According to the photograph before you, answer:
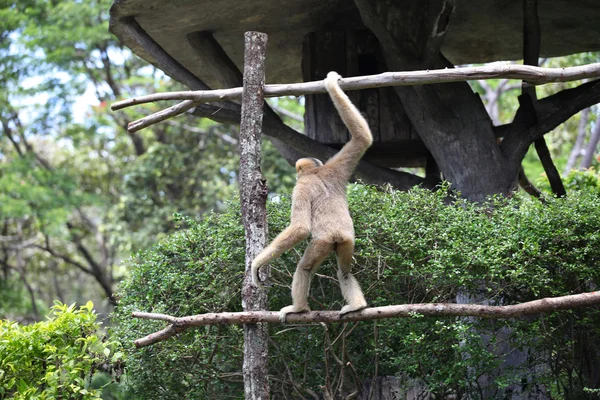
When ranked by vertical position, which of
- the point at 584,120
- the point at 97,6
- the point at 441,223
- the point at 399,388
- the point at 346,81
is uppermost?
the point at 97,6

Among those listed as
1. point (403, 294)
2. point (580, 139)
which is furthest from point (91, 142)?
point (403, 294)

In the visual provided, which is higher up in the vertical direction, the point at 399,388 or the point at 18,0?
the point at 18,0

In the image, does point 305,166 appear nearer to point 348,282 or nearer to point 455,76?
point 348,282

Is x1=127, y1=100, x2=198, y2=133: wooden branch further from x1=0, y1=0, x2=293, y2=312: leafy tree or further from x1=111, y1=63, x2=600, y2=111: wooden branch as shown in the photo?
x1=0, y1=0, x2=293, y2=312: leafy tree

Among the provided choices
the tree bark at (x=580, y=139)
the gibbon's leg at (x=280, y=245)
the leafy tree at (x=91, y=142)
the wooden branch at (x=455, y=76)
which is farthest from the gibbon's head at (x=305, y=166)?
the tree bark at (x=580, y=139)

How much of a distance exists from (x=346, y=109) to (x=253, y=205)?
44.4 inches

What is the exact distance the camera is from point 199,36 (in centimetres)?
926

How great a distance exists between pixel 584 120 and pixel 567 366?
15.0 meters

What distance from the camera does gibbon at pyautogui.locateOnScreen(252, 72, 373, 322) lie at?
5.65m

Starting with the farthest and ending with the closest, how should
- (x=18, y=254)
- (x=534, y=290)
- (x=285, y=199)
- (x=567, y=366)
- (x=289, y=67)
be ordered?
1. (x=18, y=254)
2. (x=289, y=67)
3. (x=285, y=199)
4. (x=567, y=366)
5. (x=534, y=290)

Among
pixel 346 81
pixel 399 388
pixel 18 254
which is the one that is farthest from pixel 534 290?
pixel 18 254

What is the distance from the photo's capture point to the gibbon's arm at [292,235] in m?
5.55

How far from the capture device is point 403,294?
268 inches

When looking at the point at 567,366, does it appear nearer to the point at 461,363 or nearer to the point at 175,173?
the point at 461,363
